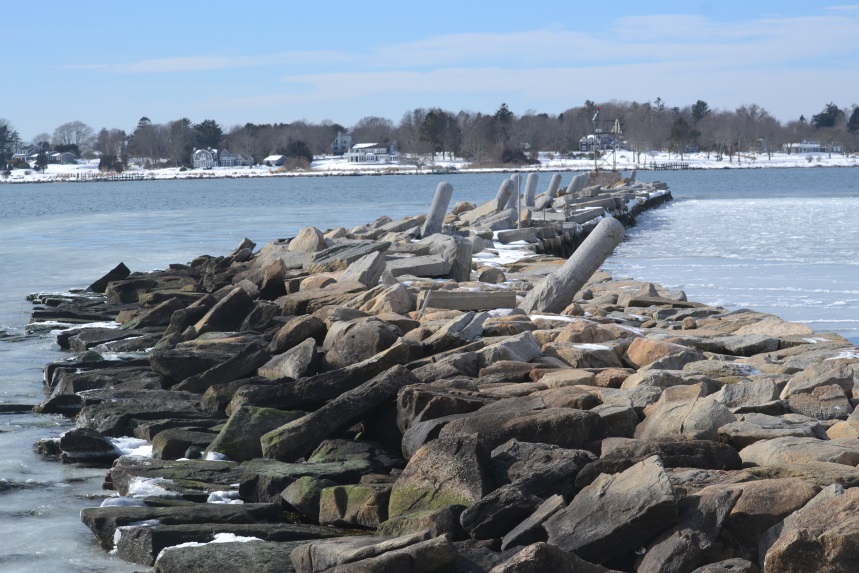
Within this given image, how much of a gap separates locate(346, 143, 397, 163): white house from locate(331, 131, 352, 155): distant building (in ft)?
38.9

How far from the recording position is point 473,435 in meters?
5.48

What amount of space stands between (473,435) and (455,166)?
409 feet

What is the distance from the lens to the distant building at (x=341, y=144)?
156 metres

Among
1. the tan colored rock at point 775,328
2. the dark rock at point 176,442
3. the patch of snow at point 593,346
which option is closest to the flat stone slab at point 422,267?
the tan colored rock at point 775,328

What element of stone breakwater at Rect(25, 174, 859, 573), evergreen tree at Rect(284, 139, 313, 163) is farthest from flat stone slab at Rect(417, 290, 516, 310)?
evergreen tree at Rect(284, 139, 313, 163)

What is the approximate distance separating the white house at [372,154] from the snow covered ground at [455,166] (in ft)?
5.68

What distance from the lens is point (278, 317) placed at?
11.2 m

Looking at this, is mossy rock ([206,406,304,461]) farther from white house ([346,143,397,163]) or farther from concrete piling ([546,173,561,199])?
white house ([346,143,397,163])

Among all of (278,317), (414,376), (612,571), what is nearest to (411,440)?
(414,376)

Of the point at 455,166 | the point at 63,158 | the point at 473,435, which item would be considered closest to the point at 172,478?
the point at 473,435

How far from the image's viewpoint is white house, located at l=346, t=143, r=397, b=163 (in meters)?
141

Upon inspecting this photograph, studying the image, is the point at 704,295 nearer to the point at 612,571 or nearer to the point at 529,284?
the point at 529,284

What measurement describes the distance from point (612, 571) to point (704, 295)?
10.6 m

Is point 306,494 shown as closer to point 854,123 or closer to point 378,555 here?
point 378,555
